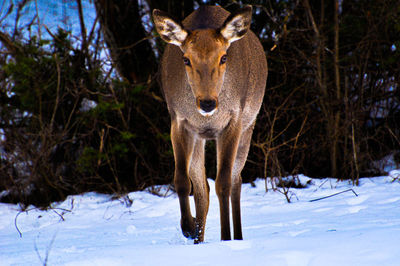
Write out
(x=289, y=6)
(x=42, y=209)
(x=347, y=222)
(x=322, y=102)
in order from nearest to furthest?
(x=347, y=222)
(x=42, y=209)
(x=322, y=102)
(x=289, y=6)

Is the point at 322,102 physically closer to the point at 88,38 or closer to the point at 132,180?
the point at 132,180

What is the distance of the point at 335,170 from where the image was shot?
8.62 m

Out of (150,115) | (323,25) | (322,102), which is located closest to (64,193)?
(150,115)

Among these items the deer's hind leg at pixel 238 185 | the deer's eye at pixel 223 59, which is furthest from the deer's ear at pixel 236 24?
the deer's hind leg at pixel 238 185

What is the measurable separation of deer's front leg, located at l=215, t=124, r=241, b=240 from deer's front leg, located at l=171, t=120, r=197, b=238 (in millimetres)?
298

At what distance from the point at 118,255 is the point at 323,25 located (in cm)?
639

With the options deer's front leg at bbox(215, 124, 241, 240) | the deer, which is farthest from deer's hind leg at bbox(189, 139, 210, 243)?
deer's front leg at bbox(215, 124, 241, 240)

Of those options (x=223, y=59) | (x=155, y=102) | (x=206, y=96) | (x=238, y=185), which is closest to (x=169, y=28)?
(x=223, y=59)

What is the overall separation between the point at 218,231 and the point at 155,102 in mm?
4208

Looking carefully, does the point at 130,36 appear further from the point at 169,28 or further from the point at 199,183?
the point at 169,28

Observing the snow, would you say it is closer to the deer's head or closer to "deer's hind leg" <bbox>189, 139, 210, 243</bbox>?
"deer's hind leg" <bbox>189, 139, 210, 243</bbox>

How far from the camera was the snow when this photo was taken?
303 cm

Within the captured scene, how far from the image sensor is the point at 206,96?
3.90 m

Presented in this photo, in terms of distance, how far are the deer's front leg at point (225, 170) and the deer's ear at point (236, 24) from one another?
2.72ft
